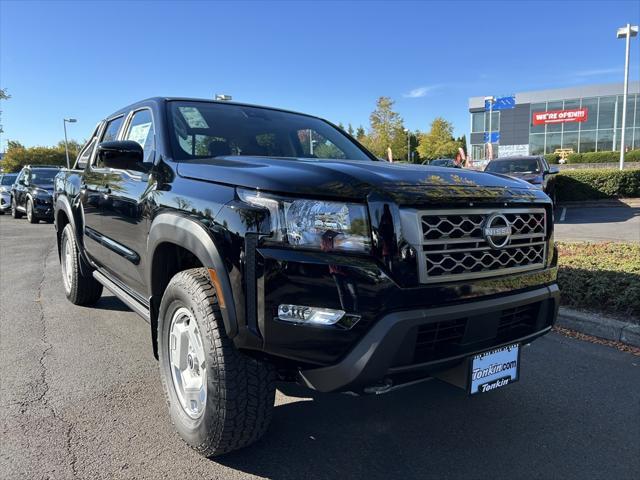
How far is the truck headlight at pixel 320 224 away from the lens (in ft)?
6.69

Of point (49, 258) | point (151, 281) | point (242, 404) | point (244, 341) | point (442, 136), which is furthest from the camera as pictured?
point (442, 136)

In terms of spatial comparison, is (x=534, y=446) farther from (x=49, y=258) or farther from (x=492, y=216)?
(x=49, y=258)

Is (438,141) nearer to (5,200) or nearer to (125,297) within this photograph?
(5,200)

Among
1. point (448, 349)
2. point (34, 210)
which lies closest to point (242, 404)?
point (448, 349)

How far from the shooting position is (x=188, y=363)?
2.65 m

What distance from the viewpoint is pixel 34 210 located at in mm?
15219

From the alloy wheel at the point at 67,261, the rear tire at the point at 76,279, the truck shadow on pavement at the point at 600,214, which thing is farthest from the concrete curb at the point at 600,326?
the truck shadow on pavement at the point at 600,214

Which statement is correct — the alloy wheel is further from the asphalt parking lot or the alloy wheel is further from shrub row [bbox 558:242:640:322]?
shrub row [bbox 558:242:640:322]

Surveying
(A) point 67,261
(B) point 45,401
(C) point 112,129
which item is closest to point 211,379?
(B) point 45,401

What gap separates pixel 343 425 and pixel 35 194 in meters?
15.5

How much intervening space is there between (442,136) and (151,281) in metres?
46.6

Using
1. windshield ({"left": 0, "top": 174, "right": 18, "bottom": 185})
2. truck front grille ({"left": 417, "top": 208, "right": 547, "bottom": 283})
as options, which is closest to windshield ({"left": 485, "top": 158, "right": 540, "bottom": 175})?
truck front grille ({"left": 417, "top": 208, "right": 547, "bottom": 283})

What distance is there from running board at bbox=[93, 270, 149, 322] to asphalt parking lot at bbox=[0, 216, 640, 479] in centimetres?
50

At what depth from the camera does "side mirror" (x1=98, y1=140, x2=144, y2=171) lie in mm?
3014
